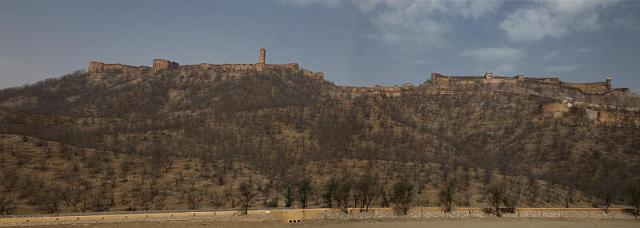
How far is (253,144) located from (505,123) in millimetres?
39941

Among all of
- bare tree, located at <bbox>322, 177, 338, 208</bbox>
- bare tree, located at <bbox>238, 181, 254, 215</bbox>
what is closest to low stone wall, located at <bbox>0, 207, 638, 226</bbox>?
bare tree, located at <bbox>322, 177, 338, 208</bbox>

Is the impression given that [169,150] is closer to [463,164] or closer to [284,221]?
[284,221]

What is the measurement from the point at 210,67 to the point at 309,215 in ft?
283

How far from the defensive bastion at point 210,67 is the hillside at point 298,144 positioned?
17.6 ft

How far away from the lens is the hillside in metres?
55.3

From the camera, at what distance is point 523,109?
9225 cm

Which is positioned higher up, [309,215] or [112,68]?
[112,68]


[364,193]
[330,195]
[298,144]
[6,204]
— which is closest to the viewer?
[6,204]

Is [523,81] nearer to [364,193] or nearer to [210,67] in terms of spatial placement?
[210,67]

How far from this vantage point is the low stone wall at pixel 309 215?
4178cm

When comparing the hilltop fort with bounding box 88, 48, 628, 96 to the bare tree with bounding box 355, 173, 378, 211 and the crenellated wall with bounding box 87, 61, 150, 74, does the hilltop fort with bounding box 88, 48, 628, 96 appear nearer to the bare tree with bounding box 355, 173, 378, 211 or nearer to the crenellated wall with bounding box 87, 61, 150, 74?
the crenellated wall with bounding box 87, 61, 150, 74

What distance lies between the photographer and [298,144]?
3007 inches

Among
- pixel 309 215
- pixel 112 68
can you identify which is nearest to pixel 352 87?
pixel 112 68

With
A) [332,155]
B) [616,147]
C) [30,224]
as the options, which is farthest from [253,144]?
[616,147]
